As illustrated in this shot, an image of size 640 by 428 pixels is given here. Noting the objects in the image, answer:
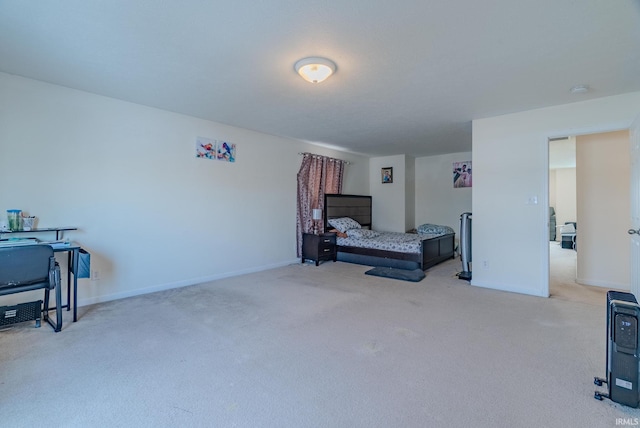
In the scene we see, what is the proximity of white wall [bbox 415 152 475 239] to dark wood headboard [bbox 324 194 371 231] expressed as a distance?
52.7 inches

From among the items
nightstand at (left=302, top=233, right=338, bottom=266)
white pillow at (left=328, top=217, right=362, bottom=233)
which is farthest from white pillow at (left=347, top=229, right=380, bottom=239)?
nightstand at (left=302, top=233, right=338, bottom=266)

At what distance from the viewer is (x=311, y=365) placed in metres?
2.07

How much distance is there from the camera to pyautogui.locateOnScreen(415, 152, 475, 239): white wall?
6.74 m

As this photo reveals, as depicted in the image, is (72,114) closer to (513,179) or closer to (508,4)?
(508,4)

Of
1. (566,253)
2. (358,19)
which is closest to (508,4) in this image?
(358,19)

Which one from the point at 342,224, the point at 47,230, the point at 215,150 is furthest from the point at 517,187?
the point at 47,230

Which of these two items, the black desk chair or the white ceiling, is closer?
the white ceiling

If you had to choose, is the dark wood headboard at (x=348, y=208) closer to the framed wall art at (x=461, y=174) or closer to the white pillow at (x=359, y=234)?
A: the white pillow at (x=359, y=234)

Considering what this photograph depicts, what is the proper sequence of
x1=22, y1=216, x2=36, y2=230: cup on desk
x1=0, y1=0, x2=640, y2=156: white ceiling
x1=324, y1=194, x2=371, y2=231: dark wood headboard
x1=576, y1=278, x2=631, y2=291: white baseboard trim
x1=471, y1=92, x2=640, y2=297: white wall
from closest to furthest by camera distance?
x1=0, y1=0, x2=640, y2=156: white ceiling
x1=22, y1=216, x2=36, y2=230: cup on desk
x1=471, y1=92, x2=640, y2=297: white wall
x1=576, y1=278, x2=631, y2=291: white baseboard trim
x1=324, y1=194, x2=371, y2=231: dark wood headboard

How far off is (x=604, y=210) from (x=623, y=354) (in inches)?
134

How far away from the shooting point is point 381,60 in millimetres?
2480

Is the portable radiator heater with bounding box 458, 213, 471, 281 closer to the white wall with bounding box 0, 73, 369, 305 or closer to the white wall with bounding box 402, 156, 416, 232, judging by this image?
the white wall with bounding box 402, 156, 416, 232

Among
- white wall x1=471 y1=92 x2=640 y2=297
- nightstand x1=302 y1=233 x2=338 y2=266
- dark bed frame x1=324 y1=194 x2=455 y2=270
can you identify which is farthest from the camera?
nightstand x1=302 y1=233 x2=338 y2=266

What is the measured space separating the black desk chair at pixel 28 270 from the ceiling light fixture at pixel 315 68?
8.67ft
